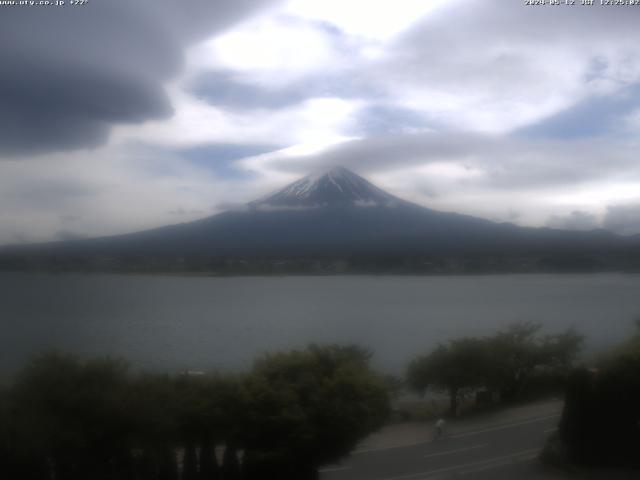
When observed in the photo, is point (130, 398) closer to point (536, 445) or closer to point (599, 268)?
point (536, 445)

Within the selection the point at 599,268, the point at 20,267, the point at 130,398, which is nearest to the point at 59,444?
the point at 130,398

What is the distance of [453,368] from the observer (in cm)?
1006

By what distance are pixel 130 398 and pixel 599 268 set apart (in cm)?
752

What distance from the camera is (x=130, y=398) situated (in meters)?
7.15

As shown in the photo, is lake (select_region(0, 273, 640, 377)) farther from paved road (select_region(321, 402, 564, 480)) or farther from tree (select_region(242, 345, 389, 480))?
paved road (select_region(321, 402, 564, 480))

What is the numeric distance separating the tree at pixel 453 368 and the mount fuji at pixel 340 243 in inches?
79.4

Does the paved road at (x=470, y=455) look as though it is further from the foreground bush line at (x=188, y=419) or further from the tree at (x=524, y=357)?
the tree at (x=524, y=357)

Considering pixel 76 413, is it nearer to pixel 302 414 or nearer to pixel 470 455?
pixel 302 414

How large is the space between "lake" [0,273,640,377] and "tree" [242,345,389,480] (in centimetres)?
69

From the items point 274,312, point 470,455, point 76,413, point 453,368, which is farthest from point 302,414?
point 274,312

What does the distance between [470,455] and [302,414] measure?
217 centimetres

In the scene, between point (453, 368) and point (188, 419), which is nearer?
point (188, 419)

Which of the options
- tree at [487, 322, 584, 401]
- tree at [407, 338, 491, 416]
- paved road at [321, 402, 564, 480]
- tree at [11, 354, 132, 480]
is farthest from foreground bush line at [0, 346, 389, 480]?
tree at [487, 322, 584, 401]

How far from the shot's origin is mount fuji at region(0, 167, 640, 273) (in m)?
10.4
